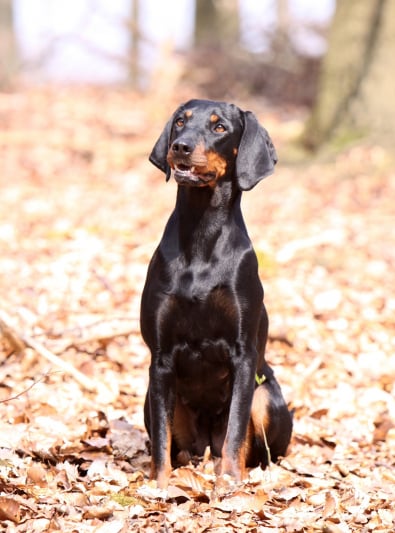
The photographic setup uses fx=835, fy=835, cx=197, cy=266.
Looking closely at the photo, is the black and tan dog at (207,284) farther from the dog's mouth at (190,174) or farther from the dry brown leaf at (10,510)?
the dry brown leaf at (10,510)

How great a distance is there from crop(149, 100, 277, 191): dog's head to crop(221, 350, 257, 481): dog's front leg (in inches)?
35.5

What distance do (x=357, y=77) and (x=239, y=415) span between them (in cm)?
849

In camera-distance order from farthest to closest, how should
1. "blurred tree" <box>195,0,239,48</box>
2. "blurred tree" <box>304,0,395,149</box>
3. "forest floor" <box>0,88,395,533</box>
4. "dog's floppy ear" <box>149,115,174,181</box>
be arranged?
"blurred tree" <box>195,0,239,48</box>
"blurred tree" <box>304,0,395,149</box>
"dog's floppy ear" <box>149,115,174,181</box>
"forest floor" <box>0,88,395,533</box>

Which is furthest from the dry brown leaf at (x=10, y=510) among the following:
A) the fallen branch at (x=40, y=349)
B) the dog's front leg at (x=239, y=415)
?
the fallen branch at (x=40, y=349)

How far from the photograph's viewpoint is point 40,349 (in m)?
5.62

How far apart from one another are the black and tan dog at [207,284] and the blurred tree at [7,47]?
45.4 feet

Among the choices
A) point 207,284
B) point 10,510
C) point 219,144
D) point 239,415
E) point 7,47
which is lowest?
point 10,510

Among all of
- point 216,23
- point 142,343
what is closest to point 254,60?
point 216,23

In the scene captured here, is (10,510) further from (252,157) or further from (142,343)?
(142,343)

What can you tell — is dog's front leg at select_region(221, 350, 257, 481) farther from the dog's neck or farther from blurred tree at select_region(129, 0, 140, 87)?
blurred tree at select_region(129, 0, 140, 87)

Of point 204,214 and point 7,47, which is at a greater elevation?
point 204,214

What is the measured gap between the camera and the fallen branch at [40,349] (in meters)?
5.61

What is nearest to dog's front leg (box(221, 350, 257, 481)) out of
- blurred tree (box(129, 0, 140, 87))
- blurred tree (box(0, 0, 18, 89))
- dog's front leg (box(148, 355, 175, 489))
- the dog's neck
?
dog's front leg (box(148, 355, 175, 489))

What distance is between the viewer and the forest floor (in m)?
3.90
